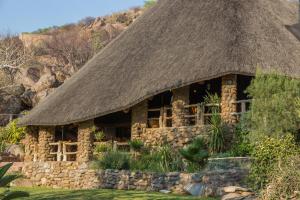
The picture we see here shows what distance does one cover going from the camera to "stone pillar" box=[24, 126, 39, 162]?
26734 millimetres

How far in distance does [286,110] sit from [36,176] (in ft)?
38.5

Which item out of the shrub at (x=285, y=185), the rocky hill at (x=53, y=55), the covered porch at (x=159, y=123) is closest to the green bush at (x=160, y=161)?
the covered porch at (x=159, y=123)

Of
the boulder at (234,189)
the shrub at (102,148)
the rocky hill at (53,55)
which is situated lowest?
the boulder at (234,189)

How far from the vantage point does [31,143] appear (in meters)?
26.9

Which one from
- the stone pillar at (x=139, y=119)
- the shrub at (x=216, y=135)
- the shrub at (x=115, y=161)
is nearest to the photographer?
the shrub at (x=115, y=161)

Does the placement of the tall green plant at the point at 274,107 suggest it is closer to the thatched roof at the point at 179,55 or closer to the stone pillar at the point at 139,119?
the thatched roof at the point at 179,55

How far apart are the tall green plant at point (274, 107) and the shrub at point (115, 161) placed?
453cm

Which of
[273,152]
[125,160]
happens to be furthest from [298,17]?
[273,152]

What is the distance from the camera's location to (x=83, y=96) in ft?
80.2

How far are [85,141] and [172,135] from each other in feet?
13.1

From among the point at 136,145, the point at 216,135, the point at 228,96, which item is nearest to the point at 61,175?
the point at 136,145

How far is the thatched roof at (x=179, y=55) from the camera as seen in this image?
21672 millimetres

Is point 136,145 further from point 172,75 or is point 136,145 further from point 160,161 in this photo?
point 172,75

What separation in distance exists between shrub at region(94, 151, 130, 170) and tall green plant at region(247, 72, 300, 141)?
14.9ft
